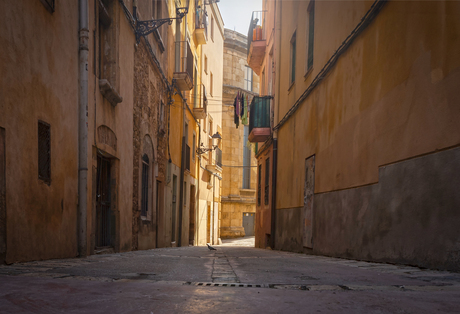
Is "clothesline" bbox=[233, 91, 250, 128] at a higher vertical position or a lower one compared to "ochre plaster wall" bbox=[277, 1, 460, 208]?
higher

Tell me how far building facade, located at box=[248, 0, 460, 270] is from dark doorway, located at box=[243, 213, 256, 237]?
1897 cm

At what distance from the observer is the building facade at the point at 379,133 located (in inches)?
152

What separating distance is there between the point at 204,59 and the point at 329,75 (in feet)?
48.9

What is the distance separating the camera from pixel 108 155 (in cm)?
776

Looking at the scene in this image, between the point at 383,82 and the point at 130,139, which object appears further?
the point at 130,139

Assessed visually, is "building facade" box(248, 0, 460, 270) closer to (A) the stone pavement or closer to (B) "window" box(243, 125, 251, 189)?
(A) the stone pavement

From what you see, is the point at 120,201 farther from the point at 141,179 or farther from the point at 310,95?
the point at 310,95

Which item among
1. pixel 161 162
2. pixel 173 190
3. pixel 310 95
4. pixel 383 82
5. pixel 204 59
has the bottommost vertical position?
pixel 173 190

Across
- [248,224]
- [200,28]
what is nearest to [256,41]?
[200,28]

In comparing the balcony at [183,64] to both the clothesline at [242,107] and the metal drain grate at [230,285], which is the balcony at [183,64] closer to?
the clothesline at [242,107]

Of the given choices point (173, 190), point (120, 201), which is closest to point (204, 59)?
point (173, 190)

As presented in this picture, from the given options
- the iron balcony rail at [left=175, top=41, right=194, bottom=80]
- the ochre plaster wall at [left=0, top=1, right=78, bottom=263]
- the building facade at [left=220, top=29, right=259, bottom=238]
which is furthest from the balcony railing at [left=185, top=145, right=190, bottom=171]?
the ochre plaster wall at [left=0, top=1, right=78, bottom=263]

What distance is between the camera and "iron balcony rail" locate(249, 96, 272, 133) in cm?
1438

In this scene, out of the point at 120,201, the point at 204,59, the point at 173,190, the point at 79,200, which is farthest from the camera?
the point at 204,59
